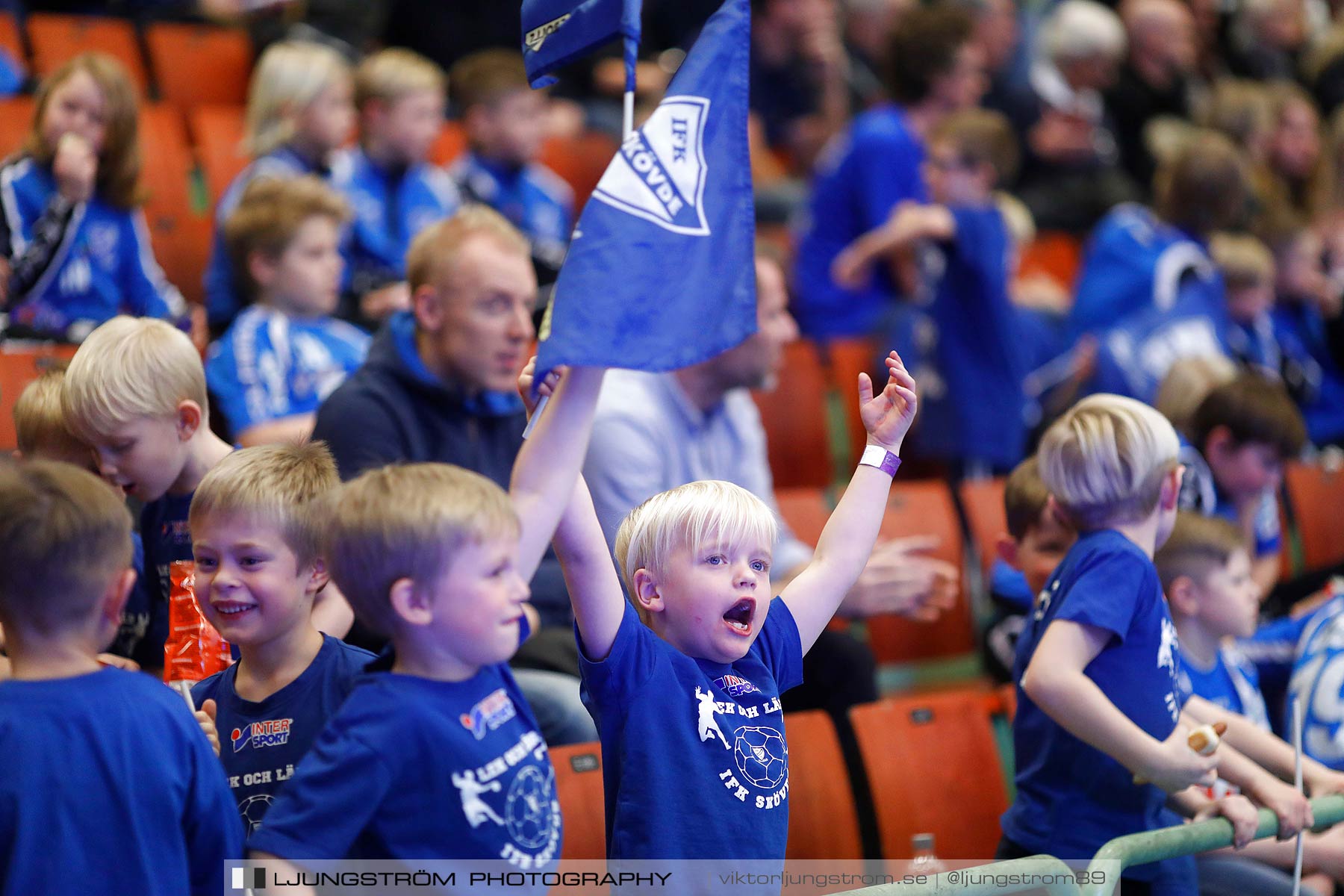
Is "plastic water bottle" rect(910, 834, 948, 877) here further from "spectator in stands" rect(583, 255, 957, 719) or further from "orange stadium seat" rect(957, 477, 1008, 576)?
"orange stadium seat" rect(957, 477, 1008, 576)

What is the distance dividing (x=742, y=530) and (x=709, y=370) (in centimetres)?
163

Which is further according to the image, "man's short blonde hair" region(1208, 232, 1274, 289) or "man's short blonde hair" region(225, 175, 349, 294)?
"man's short blonde hair" region(1208, 232, 1274, 289)

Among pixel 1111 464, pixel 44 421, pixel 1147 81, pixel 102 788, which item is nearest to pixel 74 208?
pixel 44 421

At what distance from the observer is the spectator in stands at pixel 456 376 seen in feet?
10.6

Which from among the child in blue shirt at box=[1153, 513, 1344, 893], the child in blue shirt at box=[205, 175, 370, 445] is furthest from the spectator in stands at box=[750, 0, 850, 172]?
the child in blue shirt at box=[1153, 513, 1344, 893]

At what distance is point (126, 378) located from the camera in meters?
2.32

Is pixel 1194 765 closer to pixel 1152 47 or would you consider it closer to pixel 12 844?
pixel 12 844

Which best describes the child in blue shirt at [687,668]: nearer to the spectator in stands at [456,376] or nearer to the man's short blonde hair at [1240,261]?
the spectator in stands at [456,376]

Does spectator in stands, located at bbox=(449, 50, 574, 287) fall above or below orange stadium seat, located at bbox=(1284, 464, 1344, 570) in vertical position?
above

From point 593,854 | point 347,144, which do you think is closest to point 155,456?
point 593,854

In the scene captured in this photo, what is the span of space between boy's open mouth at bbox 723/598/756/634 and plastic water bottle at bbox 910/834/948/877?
3.70 ft

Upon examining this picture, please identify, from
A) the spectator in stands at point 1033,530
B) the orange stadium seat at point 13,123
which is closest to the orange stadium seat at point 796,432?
the spectator in stands at point 1033,530

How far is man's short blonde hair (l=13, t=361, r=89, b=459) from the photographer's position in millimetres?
2387

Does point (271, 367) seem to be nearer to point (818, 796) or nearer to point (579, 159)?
point (818, 796)
